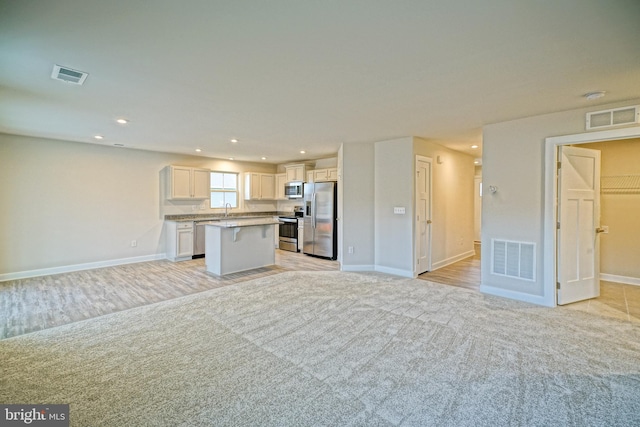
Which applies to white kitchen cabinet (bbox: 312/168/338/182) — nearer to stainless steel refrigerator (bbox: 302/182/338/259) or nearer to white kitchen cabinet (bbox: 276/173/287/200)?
stainless steel refrigerator (bbox: 302/182/338/259)

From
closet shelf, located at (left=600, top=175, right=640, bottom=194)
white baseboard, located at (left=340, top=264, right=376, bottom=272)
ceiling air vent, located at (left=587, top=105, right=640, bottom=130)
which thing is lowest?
white baseboard, located at (left=340, top=264, right=376, bottom=272)

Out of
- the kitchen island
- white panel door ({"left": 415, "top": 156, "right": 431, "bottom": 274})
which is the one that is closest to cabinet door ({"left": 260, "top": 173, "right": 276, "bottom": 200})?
the kitchen island

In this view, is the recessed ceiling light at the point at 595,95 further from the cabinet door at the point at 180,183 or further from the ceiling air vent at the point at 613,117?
the cabinet door at the point at 180,183

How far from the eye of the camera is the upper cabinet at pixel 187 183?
22.5ft

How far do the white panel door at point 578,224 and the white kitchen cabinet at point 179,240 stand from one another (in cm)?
708

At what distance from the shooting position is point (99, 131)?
485cm

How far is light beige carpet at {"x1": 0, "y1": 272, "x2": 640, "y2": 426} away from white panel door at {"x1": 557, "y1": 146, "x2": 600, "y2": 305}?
2.17 feet

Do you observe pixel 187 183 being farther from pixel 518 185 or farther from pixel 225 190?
pixel 518 185

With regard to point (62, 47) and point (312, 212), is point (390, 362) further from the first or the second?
point (312, 212)

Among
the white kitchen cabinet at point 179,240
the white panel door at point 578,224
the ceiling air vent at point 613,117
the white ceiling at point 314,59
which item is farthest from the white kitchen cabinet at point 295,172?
the ceiling air vent at point 613,117

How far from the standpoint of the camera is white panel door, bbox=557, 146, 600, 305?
386 cm

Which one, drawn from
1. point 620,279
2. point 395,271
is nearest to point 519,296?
point 395,271

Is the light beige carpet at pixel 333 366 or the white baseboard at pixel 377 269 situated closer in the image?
the light beige carpet at pixel 333 366

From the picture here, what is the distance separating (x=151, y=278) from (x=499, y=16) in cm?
598
